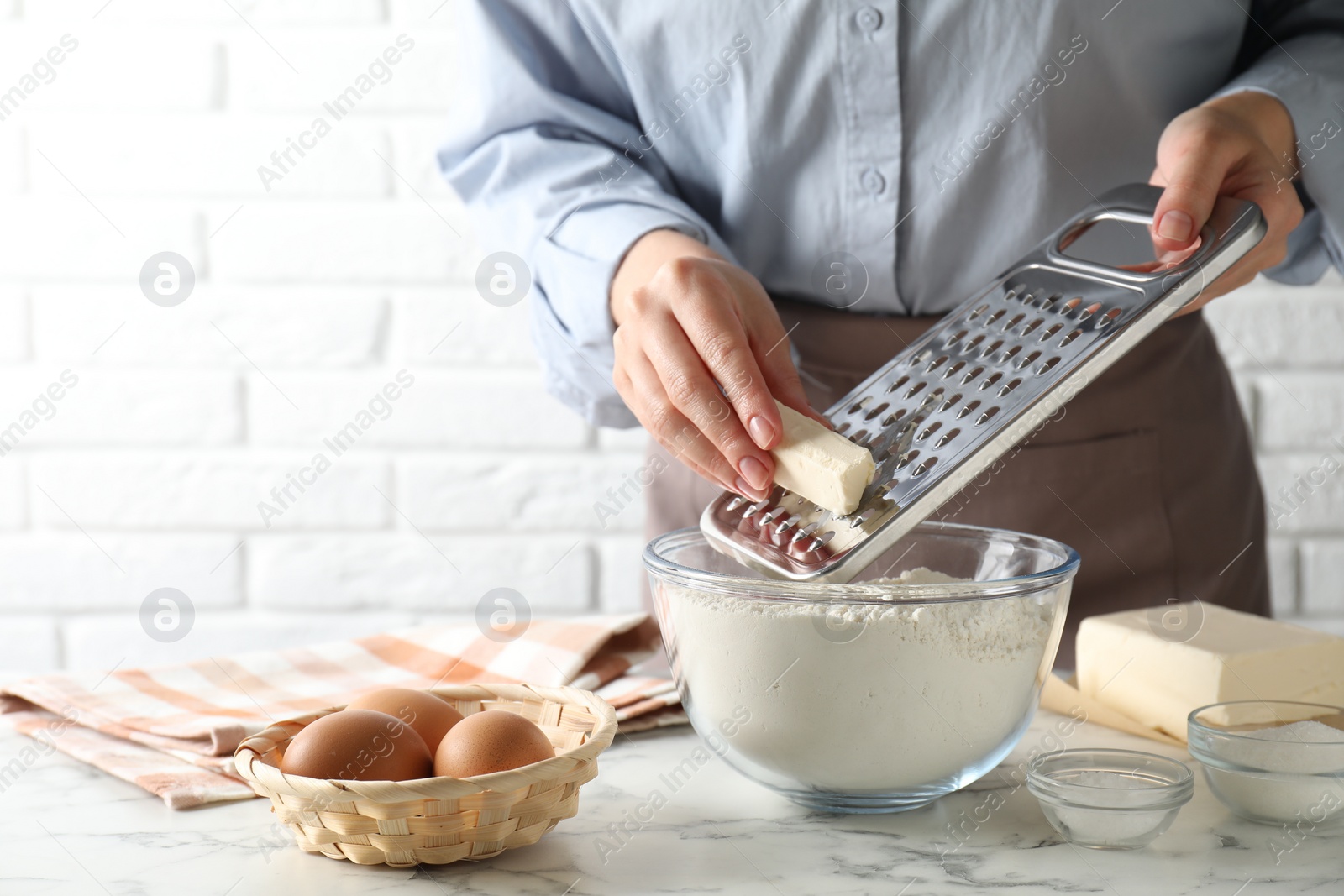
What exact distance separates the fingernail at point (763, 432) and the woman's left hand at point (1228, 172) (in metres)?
0.27

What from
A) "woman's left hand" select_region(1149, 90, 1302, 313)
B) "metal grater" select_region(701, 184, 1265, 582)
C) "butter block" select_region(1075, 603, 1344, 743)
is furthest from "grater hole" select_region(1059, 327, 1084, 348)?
"butter block" select_region(1075, 603, 1344, 743)

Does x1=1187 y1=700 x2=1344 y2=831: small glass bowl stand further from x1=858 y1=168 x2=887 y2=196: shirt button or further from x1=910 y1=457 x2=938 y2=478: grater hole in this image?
x1=858 y1=168 x2=887 y2=196: shirt button

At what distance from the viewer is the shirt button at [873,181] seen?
990 millimetres

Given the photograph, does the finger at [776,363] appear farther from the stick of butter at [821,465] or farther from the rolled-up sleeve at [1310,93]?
the rolled-up sleeve at [1310,93]

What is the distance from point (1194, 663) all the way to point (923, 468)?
0.78 feet

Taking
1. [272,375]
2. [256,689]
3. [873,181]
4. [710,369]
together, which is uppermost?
[873,181]

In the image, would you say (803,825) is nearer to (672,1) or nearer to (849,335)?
(849,335)

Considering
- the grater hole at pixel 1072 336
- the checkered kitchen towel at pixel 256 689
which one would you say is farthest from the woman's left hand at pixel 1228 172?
the checkered kitchen towel at pixel 256 689

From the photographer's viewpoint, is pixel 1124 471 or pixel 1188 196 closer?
pixel 1188 196

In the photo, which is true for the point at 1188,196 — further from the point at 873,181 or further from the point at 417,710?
the point at 417,710

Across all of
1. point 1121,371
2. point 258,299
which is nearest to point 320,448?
point 258,299

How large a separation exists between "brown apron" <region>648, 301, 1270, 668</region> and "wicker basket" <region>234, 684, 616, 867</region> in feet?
1.71

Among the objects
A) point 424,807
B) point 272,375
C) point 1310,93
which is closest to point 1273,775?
point 424,807

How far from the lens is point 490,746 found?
58 centimetres
